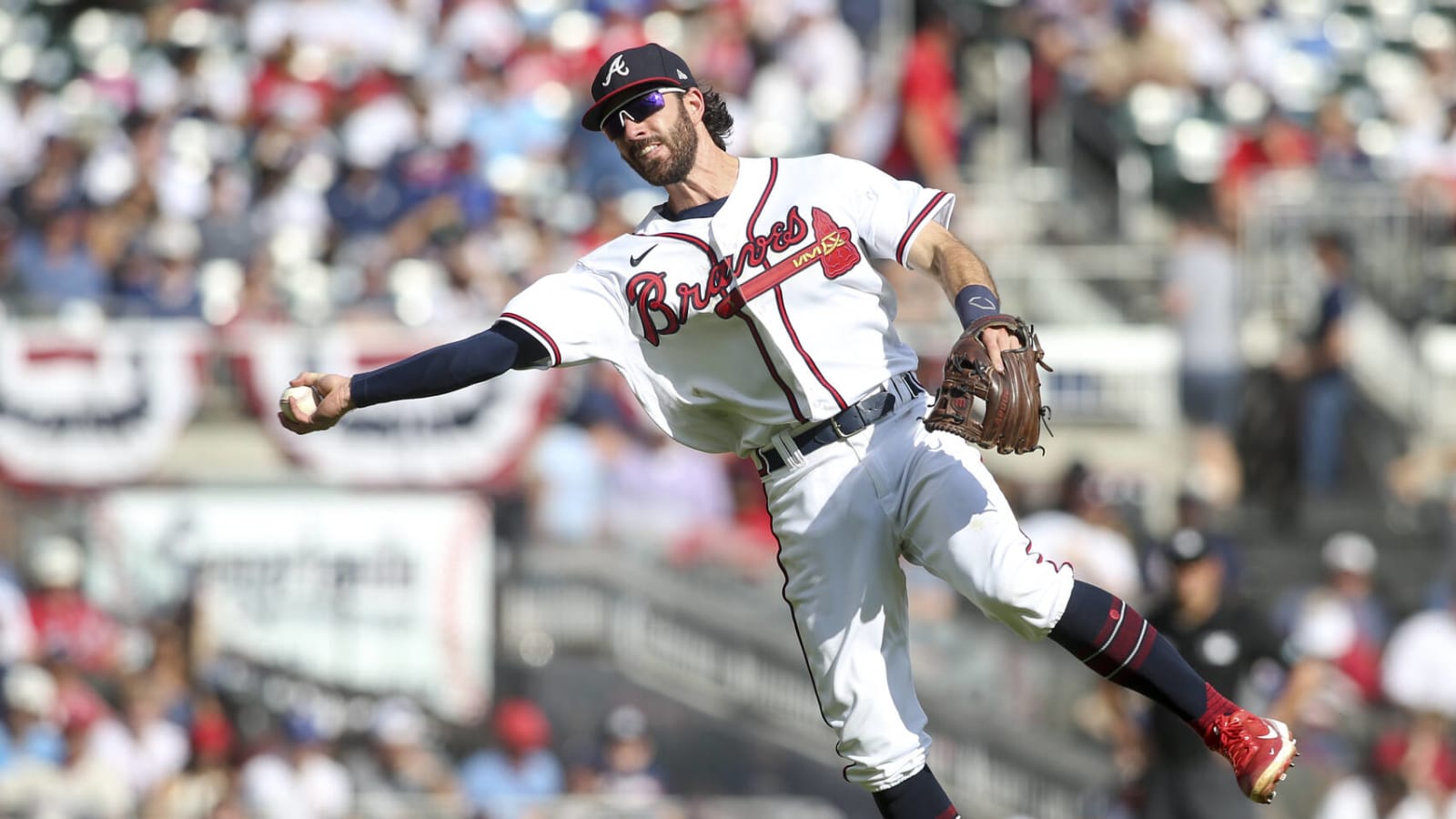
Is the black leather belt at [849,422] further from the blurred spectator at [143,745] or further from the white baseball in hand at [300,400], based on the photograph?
the blurred spectator at [143,745]

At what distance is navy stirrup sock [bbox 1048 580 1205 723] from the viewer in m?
5.09

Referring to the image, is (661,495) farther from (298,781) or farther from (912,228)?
(912,228)

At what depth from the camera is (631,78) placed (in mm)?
5117

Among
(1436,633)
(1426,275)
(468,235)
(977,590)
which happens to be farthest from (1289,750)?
(468,235)

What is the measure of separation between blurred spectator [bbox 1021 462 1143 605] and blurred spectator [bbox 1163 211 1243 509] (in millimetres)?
1063

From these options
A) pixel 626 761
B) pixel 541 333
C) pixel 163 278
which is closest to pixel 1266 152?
pixel 626 761

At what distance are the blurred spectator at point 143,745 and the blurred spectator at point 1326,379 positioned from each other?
5.85 m

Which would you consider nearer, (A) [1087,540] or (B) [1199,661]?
(B) [1199,661]

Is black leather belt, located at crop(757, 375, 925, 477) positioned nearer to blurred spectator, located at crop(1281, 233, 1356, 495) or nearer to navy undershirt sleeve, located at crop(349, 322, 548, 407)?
navy undershirt sleeve, located at crop(349, 322, 548, 407)

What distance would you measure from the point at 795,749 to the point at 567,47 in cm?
602

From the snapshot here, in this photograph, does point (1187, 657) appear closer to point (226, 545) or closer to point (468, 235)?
point (226, 545)

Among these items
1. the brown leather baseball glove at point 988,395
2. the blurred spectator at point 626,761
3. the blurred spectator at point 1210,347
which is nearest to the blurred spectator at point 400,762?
the blurred spectator at point 626,761

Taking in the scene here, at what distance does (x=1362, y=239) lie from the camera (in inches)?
436

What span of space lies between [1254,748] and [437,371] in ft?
7.17
